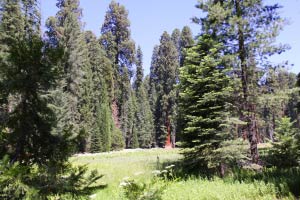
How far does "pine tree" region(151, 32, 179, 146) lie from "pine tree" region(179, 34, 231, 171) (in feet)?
125

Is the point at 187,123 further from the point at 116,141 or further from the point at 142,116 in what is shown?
the point at 142,116

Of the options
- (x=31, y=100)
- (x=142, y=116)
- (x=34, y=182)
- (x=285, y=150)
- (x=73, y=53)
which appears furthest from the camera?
(x=142, y=116)

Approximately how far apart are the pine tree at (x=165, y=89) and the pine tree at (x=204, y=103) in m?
38.2

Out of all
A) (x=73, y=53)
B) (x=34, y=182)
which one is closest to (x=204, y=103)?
(x=34, y=182)

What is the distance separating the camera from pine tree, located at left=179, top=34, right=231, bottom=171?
11992 mm

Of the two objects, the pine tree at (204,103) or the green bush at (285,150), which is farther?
the green bush at (285,150)

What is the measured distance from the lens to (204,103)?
1226cm

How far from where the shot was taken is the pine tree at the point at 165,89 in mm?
51969

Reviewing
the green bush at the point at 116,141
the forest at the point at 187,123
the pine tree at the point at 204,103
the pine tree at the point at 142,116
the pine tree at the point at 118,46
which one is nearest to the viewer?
the forest at the point at 187,123

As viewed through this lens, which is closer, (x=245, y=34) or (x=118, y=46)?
(x=245, y=34)

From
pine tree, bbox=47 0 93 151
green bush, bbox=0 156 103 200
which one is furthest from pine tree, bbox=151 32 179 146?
green bush, bbox=0 156 103 200

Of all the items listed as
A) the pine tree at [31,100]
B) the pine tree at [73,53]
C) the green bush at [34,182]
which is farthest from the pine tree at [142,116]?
the green bush at [34,182]

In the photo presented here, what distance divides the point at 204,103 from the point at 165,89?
135 ft

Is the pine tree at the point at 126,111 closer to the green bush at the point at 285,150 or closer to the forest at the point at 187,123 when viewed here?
the forest at the point at 187,123
